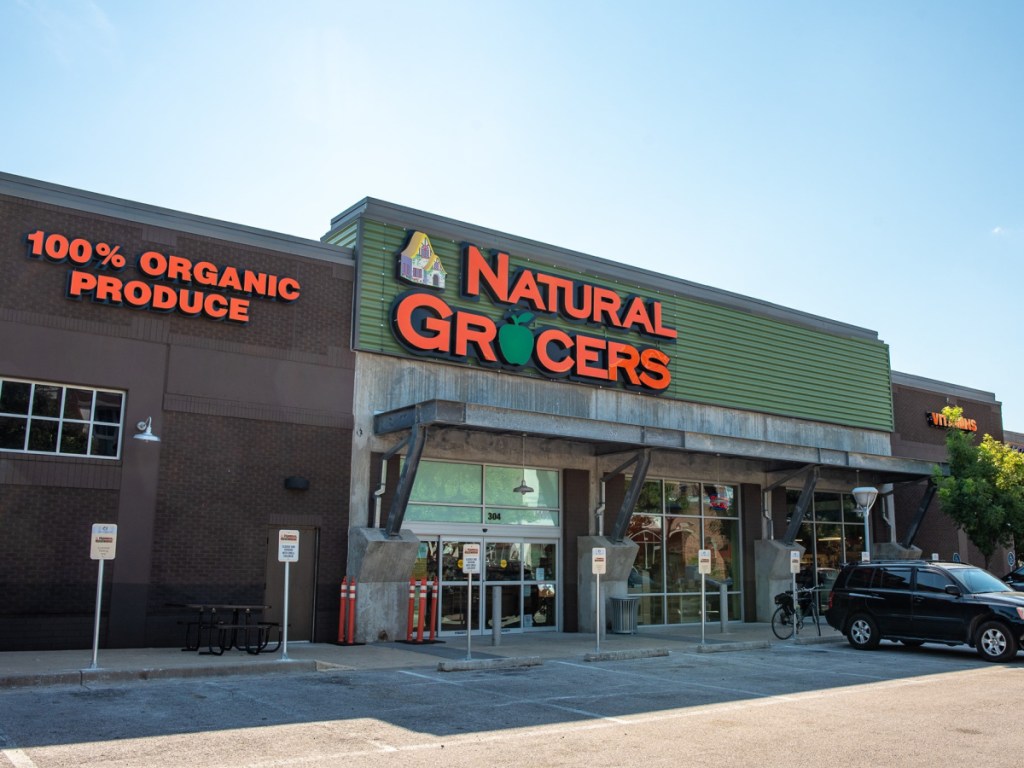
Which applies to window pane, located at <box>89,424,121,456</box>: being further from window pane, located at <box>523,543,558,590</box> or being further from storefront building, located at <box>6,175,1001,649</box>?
window pane, located at <box>523,543,558,590</box>

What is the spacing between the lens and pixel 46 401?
1655cm

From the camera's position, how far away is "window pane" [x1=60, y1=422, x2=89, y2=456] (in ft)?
54.5

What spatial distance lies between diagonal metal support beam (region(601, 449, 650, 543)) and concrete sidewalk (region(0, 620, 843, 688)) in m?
2.38

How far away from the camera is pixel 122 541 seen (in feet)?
54.9

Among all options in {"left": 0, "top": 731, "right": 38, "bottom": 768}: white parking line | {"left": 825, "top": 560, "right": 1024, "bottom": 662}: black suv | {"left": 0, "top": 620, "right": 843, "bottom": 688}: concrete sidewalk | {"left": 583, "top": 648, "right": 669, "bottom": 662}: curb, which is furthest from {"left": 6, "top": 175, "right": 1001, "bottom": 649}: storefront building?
{"left": 0, "top": 731, "right": 38, "bottom": 768}: white parking line

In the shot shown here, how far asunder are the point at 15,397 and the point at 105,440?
1.62 m

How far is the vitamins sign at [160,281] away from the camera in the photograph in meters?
16.8

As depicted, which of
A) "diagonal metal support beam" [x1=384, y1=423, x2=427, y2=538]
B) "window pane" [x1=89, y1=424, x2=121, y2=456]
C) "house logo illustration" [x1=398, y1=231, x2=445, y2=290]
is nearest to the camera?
→ "window pane" [x1=89, y1=424, x2=121, y2=456]

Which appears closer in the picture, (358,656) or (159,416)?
(358,656)

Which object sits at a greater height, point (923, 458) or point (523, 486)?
point (923, 458)

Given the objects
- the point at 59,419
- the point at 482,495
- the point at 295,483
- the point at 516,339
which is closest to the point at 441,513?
the point at 482,495

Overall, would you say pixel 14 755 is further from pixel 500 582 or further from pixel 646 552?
pixel 646 552

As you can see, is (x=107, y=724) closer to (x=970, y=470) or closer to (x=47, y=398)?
(x=47, y=398)

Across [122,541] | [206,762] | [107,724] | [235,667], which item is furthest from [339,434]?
[206,762]
